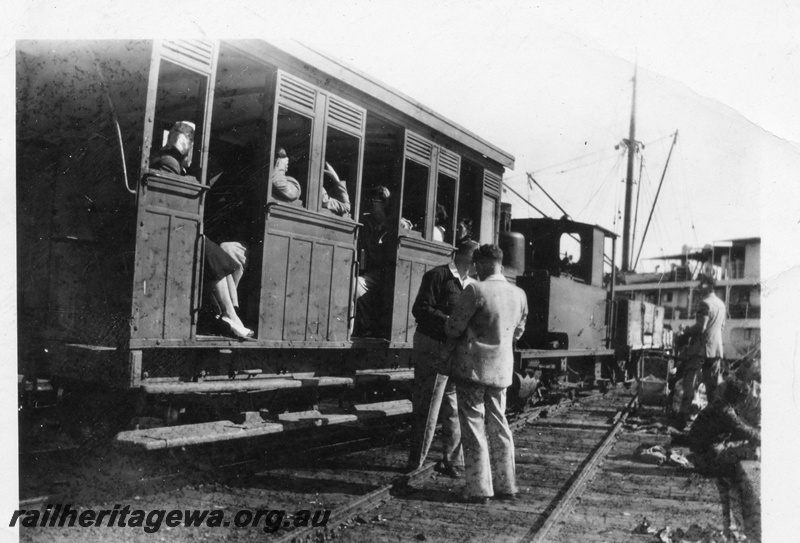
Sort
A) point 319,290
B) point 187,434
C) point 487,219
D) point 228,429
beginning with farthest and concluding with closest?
point 487,219 < point 319,290 < point 228,429 < point 187,434

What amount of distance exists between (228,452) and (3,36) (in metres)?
3.57

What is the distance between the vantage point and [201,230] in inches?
181

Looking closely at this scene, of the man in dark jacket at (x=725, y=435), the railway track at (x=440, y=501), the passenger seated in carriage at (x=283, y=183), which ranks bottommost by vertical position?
the railway track at (x=440, y=501)

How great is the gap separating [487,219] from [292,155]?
3540mm

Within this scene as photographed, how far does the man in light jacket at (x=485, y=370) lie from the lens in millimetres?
4762

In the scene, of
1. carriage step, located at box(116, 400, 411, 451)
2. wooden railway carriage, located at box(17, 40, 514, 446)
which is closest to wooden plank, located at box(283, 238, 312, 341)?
wooden railway carriage, located at box(17, 40, 514, 446)

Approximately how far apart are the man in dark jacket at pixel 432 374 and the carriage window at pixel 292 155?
49.6 inches

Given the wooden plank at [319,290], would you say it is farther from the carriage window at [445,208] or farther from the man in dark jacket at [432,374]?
the carriage window at [445,208]

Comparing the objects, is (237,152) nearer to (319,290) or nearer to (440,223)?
(319,290)

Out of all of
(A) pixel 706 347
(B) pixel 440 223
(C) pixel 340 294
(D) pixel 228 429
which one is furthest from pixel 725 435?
(D) pixel 228 429

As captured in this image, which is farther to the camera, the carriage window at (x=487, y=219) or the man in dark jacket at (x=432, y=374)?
the carriage window at (x=487, y=219)

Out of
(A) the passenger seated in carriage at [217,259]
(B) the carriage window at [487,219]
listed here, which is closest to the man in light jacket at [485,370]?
(A) the passenger seated in carriage at [217,259]

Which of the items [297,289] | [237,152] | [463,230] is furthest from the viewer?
[463,230]

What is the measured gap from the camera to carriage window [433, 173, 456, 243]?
755 centimetres
